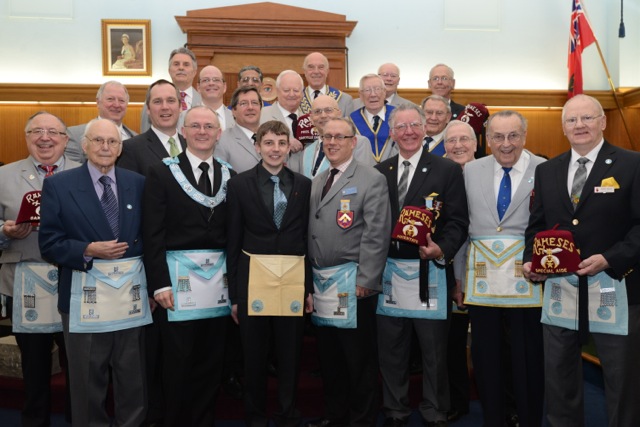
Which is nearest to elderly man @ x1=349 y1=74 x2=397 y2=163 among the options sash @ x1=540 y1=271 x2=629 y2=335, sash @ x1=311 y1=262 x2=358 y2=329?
sash @ x1=311 y1=262 x2=358 y2=329

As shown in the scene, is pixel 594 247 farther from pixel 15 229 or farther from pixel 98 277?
pixel 15 229

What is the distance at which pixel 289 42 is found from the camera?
30.7 feet

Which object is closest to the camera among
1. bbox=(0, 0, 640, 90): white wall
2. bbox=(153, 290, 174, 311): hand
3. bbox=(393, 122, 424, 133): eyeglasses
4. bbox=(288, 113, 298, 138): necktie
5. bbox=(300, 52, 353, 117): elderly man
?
bbox=(153, 290, 174, 311): hand

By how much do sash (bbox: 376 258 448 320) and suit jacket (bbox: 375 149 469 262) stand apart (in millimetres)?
80

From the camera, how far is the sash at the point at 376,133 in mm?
5156

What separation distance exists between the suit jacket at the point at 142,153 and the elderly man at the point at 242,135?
392 mm

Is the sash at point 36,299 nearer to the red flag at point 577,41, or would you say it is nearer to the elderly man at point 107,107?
the elderly man at point 107,107

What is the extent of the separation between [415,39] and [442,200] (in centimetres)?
605

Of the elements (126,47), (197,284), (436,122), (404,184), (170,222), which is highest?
(126,47)

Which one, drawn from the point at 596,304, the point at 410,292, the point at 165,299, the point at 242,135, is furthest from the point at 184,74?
the point at 596,304

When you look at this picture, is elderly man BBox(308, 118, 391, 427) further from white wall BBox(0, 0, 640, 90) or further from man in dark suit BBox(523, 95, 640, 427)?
white wall BBox(0, 0, 640, 90)

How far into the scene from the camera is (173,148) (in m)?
4.39

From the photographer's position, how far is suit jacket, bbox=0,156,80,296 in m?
4.07

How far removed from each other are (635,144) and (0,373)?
8.72 metres
